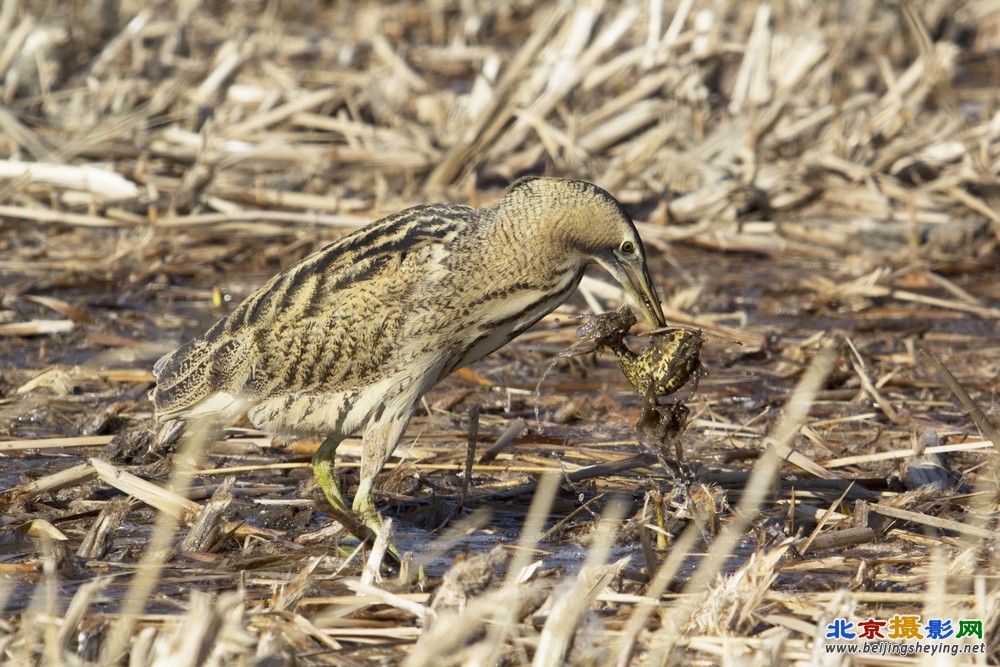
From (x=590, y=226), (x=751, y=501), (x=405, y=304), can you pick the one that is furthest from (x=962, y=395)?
(x=405, y=304)

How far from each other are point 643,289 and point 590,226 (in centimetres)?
26

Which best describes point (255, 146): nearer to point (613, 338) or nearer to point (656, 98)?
point (656, 98)

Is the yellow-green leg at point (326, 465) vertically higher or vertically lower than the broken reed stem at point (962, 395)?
lower

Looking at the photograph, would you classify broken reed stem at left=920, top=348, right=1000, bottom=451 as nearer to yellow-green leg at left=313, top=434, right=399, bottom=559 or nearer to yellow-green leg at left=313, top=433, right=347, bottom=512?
yellow-green leg at left=313, top=434, right=399, bottom=559

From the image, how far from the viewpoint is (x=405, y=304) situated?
4.20 meters

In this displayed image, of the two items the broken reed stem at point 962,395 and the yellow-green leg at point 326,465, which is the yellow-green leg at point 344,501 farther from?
the broken reed stem at point 962,395

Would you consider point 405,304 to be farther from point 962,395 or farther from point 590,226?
point 962,395

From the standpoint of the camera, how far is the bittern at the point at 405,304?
4.18 m

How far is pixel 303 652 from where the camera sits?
312cm

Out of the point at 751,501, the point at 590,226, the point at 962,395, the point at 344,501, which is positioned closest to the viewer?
the point at 962,395

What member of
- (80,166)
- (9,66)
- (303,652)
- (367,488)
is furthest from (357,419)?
(9,66)

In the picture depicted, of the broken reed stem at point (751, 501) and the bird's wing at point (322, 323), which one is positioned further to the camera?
the bird's wing at point (322, 323)

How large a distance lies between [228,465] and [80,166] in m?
3.15

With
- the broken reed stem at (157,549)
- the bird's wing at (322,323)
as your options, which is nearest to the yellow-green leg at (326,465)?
the bird's wing at (322,323)
